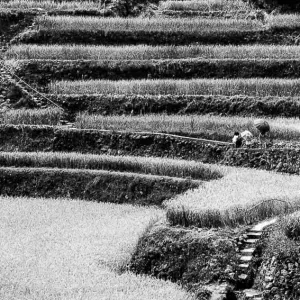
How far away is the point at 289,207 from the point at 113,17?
20.2m

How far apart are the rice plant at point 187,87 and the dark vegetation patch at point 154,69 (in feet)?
2.52

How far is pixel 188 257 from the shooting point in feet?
70.5

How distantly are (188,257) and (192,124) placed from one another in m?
10.2

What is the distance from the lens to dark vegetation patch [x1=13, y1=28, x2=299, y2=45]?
37.9 m

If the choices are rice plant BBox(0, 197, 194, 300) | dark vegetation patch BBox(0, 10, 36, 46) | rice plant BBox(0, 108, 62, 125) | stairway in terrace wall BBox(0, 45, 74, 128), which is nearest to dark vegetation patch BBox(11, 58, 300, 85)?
stairway in terrace wall BBox(0, 45, 74, 128)

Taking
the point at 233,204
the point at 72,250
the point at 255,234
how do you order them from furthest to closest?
the point at 72,250 → the point at 233,204 → the point at 255,234

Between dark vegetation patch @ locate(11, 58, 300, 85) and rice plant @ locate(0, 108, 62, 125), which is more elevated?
dark vegetation patch @ locate(11, 58, 300, 85)

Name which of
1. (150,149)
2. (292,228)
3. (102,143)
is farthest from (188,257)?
(102,143)

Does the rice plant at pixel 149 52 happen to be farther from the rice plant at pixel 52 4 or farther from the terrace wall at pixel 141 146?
the terrace wall at pixel 141 146

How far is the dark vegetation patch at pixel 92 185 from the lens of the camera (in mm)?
28203

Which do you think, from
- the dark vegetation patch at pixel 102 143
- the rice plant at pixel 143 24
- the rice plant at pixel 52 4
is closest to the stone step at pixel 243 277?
the dark vegetation patch at pixel 102 143

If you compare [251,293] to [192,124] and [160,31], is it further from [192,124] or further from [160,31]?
[160,31]

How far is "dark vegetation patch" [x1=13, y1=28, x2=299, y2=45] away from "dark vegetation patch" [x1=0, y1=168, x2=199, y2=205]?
9.70 m

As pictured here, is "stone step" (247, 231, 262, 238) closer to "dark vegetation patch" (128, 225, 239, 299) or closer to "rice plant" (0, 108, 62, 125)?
"dark vegetation patch" (128, 225, 239, 299)
